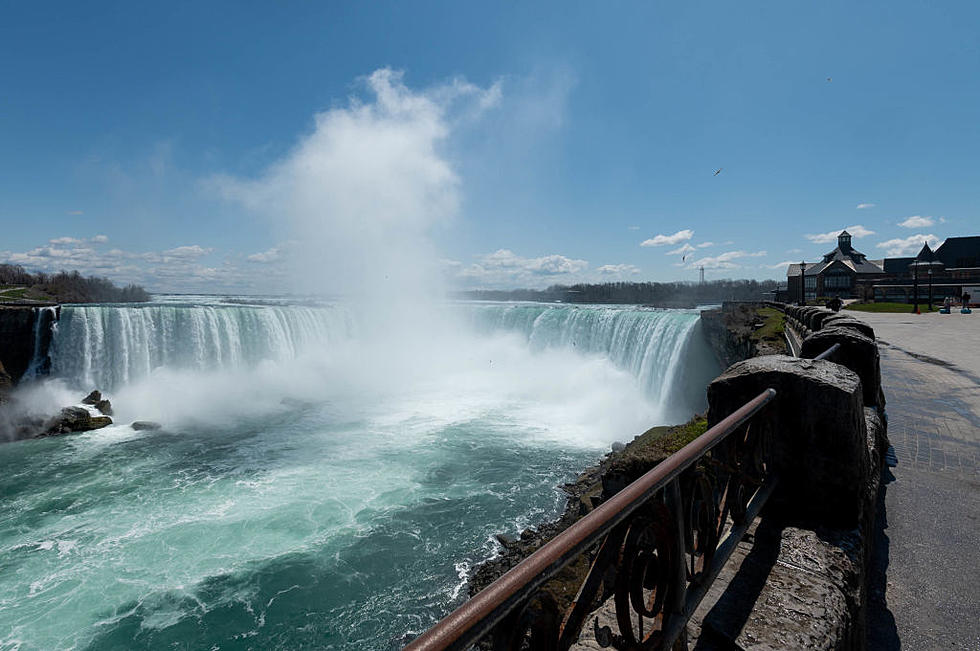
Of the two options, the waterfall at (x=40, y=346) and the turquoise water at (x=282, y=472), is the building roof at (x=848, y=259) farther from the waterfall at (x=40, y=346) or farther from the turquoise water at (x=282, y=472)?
the waterfall at (x=40, y=346)

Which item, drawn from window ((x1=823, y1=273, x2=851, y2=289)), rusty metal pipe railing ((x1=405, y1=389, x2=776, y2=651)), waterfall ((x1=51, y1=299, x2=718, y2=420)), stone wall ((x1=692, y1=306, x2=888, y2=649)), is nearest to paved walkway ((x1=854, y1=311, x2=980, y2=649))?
stone wall ((x1=692, y1=306, x2=888, y2=649))

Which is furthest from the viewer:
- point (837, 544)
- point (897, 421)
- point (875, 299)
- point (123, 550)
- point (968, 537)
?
point (875, 299)

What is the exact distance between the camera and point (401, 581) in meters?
9.82

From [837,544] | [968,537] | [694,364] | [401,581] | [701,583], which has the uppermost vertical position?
[701,583]

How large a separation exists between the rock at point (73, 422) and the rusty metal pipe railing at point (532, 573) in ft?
89.9

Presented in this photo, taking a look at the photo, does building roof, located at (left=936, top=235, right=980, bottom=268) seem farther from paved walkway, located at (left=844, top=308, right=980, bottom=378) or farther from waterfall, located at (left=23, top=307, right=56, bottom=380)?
waterfall, located at (left=23, top=307, right=56, bottom=380)

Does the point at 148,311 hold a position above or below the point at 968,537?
above

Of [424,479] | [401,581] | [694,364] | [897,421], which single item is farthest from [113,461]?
[694,364]

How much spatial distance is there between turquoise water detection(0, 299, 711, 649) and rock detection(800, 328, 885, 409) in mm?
7692

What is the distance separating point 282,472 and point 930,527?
1648cm

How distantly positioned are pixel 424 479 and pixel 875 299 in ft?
201

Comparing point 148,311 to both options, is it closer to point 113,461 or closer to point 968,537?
point 113,461

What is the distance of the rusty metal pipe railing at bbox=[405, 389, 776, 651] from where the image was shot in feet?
2.81

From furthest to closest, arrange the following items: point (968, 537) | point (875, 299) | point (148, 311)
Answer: point (875, 299), point (148, 311), point (968, 537)
